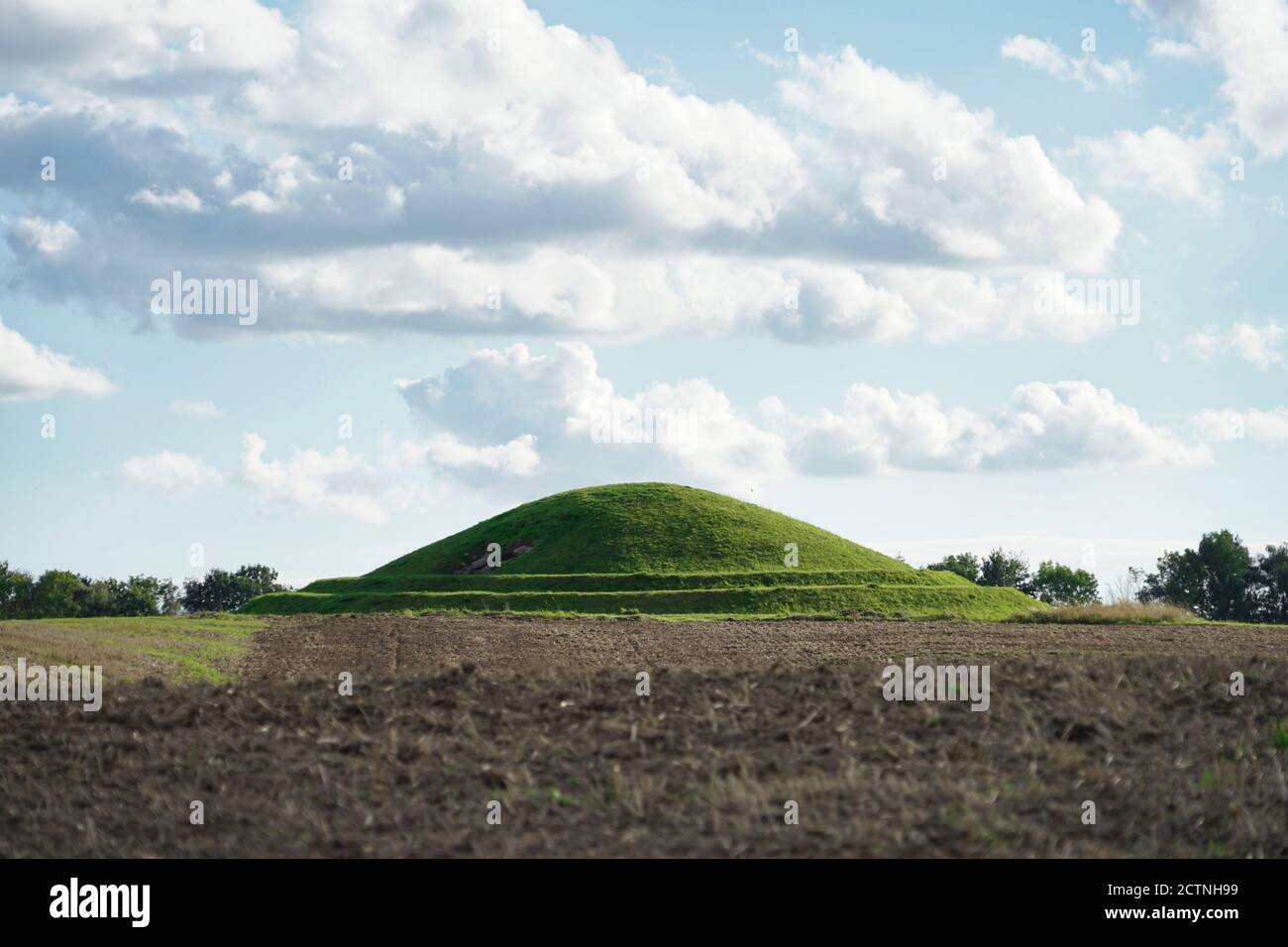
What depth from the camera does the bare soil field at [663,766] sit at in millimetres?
12828

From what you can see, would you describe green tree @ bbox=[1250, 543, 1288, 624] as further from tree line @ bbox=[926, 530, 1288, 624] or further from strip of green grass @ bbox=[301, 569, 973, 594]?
strip of green grass @ bbox=[301, 569, 973, 594]

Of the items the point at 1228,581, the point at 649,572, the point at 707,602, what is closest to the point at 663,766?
the point at 707,602

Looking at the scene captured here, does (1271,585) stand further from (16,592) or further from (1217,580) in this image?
A: (16,592)

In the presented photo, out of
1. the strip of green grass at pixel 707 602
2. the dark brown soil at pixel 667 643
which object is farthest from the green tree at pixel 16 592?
the dark brown soil at pixel 667 643

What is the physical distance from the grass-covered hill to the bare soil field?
1556 inches

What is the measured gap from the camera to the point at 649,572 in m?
69.2

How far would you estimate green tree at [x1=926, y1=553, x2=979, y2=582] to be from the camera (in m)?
123

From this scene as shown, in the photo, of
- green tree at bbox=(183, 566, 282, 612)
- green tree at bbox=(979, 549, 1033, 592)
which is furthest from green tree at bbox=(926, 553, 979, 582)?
green tree at bbox=(183, 566, 282, 612)

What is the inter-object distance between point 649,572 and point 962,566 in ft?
213

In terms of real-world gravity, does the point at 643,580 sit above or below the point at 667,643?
above
